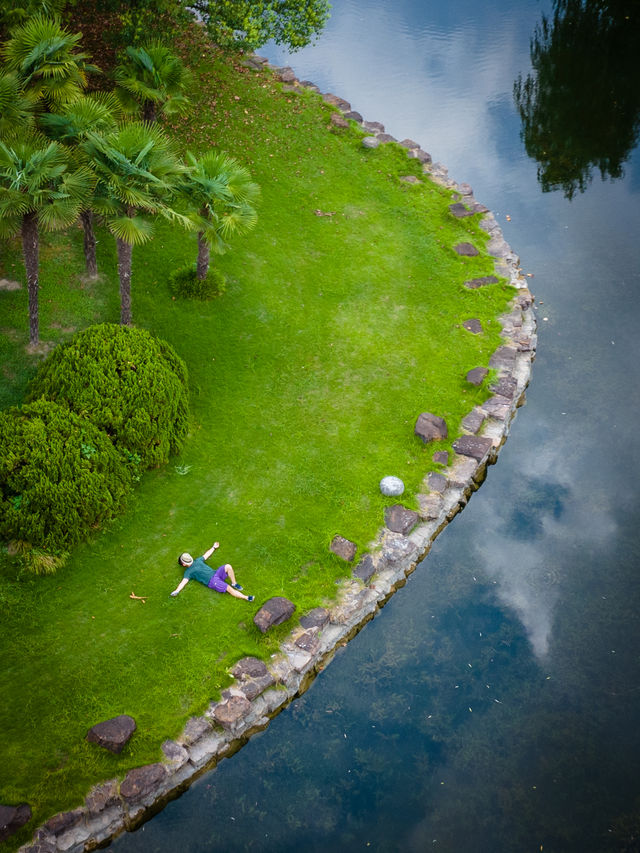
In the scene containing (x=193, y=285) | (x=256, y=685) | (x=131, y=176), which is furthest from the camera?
(x=193, y=285)

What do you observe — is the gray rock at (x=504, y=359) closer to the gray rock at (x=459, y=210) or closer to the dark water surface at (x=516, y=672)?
the dark water surface at (x=516, y=672)

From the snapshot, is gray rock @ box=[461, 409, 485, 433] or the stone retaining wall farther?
gray rock @ box=[461, 409, 485, 433]

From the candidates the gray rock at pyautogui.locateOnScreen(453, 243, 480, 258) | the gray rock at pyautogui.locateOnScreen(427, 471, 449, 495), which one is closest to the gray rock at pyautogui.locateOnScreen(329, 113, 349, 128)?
the gray rock at pyautogui.locateOnScreen(453, 243, 480, 258)

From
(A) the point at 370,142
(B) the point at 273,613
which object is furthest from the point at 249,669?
(A) the point at 370,142

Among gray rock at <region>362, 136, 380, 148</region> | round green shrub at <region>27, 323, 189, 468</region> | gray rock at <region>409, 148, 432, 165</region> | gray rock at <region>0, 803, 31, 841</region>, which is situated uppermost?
gray rock at <region>409, 148, 432, 165</region>

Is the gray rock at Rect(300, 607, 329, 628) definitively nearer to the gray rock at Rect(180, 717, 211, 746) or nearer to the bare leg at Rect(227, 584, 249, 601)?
the bare leg at Rect(227, 584, 249, 601)

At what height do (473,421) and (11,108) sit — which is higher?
(11,108)

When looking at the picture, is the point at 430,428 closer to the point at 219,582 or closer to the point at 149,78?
the point at 219,582
